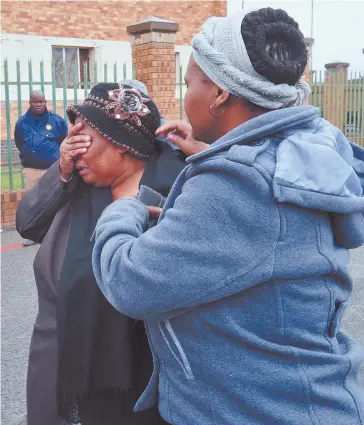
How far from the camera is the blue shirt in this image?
8.82 m

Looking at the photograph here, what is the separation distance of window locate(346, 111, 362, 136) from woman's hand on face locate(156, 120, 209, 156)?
14.8 m

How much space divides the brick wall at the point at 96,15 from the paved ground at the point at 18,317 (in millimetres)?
11021

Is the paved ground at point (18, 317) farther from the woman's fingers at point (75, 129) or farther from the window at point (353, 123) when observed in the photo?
the window at point (353, 123)

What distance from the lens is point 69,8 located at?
17.8 metres

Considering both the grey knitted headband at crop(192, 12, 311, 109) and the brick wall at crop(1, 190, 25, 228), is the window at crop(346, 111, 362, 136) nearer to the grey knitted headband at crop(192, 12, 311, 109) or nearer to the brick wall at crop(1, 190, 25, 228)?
the brick wall at crop(1, 190, 25, 228)

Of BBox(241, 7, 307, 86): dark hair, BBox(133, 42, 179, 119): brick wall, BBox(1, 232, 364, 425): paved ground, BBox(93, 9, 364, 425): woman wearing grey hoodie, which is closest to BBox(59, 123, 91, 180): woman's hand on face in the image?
BBox(93, 9, 364, 425): woman wearing grey hoodie

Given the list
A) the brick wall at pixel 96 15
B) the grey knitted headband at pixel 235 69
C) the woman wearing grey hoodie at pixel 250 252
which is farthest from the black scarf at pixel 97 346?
the brick wall at pixel 96 15

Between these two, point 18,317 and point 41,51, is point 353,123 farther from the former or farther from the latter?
point 18,317

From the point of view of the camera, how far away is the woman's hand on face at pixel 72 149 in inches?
70.4

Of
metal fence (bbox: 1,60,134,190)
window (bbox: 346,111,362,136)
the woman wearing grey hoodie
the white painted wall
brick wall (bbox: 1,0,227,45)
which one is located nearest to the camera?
the woman wearing grey hoodie

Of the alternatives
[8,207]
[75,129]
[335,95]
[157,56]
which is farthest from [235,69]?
[335,95]

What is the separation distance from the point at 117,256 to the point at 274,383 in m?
0.41

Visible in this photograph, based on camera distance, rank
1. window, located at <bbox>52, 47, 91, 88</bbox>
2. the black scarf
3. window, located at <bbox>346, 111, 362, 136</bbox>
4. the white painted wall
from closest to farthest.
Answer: the black scarf → window, located at <bbox>346, 111, 362, 136</bbox> → the white painted wall → window, located at <bbox>52, 47, 91, 88</bbox>

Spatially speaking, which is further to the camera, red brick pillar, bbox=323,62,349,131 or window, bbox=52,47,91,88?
window, bbox=52,47,91,88
